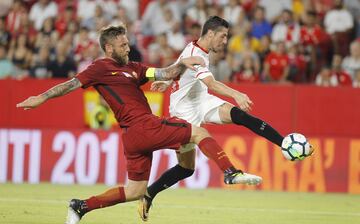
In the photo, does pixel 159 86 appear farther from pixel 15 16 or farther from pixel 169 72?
pixel 15 16

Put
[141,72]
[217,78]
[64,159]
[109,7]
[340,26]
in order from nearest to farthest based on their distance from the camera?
[141,72]
[64,159]
[217,78]
[340,26]
[109,7]

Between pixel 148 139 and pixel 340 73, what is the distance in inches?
342

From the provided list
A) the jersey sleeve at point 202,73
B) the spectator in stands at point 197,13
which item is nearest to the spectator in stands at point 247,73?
the spectator in stands at point 197,13

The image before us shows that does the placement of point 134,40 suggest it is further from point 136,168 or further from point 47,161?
point 136,168

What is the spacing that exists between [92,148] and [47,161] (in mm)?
879

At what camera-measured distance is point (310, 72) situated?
1730cm

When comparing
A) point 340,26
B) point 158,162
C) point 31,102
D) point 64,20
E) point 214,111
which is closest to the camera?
point 31,102

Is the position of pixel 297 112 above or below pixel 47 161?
above

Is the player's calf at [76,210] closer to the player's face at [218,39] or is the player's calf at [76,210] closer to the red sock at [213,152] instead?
the red sock at [213,152]

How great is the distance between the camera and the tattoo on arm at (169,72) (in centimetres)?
894

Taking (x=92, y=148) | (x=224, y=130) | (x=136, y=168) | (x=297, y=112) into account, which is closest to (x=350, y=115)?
(x=297, y=112)

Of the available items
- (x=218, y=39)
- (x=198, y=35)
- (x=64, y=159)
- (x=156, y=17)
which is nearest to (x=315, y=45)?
(x=198, y=35)

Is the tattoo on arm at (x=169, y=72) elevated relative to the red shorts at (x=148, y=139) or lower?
elevated

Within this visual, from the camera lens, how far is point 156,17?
19.1 metres
